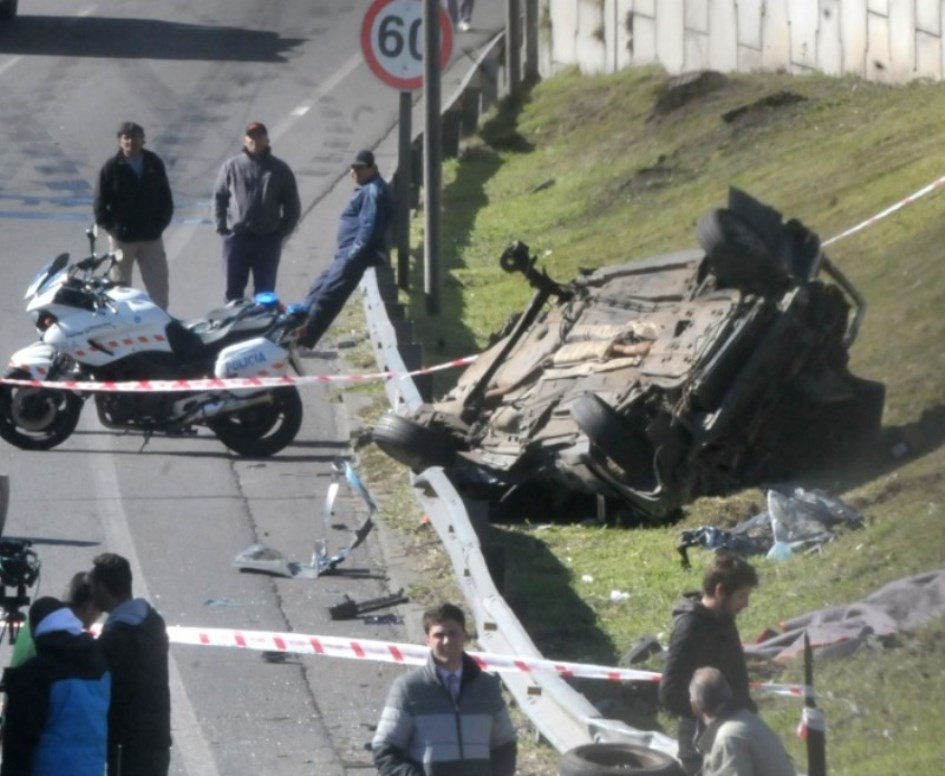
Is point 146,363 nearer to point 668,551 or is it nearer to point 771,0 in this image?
point 668,551

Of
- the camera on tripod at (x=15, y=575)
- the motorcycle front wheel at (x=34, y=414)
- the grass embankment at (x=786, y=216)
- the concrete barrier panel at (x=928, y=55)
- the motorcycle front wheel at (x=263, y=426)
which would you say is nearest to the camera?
the camera on tripod at (x=15, y=575)

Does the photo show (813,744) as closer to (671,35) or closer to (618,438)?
(618,438)

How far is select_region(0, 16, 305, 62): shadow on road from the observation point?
3228cm

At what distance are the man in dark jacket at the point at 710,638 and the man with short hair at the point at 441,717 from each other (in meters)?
0.74

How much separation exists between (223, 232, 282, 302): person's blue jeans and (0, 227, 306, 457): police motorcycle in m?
3.21

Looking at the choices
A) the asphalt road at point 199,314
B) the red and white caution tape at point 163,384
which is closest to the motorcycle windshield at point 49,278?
the red and white caution tape at point 163,384

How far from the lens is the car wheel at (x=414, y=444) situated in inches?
491

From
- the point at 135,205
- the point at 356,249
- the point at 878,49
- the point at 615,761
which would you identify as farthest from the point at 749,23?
the point at 615,761

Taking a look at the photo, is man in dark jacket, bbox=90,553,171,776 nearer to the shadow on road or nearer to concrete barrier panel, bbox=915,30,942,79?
concrete barrier panel, bbox=915,30,942,79

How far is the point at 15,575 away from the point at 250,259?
9.96 meters

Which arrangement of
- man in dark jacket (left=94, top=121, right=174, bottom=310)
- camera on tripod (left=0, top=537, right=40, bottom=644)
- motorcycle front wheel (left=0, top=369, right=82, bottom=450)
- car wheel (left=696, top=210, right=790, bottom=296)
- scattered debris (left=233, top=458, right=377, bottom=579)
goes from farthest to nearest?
man in dark jacket (left=94, top=121, right=174, bottom=310)
motorcycle front wheel (left=0, top=369, right=82, bottom=450)
car wheel (left=696, top=210, right=790, bottom=296)
scattered debris (left=233, top=458, right=377, bottom=579)
camera on tripod (left=0, top=537, right=40, bottom=644)

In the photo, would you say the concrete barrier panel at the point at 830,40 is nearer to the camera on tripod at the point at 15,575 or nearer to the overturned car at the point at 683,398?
the overturned car at the point at 683,398

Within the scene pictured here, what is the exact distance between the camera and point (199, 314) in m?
17.7

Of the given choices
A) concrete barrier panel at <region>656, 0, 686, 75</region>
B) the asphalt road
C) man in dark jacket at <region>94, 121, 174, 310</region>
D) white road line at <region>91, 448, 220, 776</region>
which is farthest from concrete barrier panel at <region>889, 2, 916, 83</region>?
white road line at <region>91, 448, 220, 776</region>
